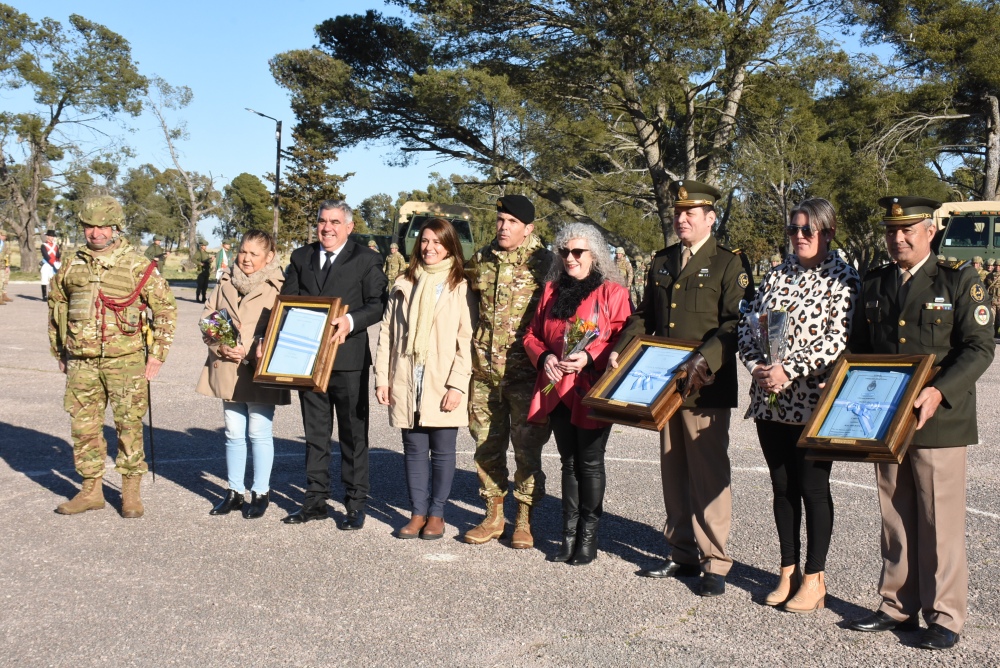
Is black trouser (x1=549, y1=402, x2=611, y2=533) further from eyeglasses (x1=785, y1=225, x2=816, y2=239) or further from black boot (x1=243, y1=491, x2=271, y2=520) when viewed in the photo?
black boot (x1=243, y1=491, x2=271, y2=520)

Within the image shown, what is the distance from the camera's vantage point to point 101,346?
19.6ft

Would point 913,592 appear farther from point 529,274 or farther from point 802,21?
point 802,21

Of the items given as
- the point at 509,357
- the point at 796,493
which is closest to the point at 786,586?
the point at 796,493

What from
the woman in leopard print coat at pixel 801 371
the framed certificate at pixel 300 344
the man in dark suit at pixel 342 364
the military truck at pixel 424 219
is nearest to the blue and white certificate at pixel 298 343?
the framed certificate at pixel 300 344

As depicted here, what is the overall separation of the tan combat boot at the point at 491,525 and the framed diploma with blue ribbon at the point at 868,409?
2163 millimetres

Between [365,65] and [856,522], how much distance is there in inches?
829

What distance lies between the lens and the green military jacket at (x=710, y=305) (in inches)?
190

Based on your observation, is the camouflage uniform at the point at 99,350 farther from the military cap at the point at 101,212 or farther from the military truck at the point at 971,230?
the military truck at the point at 971,230

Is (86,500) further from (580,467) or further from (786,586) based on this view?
(786,586)

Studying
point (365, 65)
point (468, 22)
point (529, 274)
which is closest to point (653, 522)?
point (529, 274)

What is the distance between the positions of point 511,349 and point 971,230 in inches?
760

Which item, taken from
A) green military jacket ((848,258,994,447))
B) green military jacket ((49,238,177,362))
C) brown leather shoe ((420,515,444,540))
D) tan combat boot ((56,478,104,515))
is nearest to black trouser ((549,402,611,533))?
brown leather shoe ((420,515,444,540))

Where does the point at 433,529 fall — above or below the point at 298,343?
below

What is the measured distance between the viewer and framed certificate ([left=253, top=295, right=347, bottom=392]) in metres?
5.73
